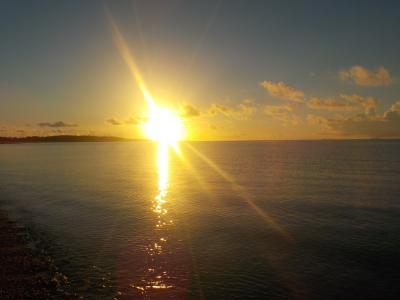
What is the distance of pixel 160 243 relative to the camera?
31953mm

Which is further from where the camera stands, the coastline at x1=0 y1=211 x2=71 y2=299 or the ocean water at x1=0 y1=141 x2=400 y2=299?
the ocean water at x1=0 y1=141 x2=400 y2=299

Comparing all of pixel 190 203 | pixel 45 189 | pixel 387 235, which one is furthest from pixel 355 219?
pixel 45 189

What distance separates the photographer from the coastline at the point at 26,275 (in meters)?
20.3

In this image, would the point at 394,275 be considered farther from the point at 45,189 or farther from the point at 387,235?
the point at 45,189

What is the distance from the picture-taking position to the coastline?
20.3 m

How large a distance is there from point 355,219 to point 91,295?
33.1 metres

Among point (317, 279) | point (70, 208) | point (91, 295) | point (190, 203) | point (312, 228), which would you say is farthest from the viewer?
point (190, 203)

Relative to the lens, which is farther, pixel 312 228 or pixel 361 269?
pixel 312 228

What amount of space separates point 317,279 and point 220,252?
8.88 metres

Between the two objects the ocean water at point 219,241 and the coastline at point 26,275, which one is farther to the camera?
the ocean water at point 219,241

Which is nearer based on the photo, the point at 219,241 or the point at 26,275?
the point at 26,275

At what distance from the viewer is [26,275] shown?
901 inches

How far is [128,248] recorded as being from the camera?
3034cm

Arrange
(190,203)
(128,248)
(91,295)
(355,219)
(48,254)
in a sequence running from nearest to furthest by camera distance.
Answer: (91,295)
(48,254)
(128,248)
(355,219)
(190,203)
